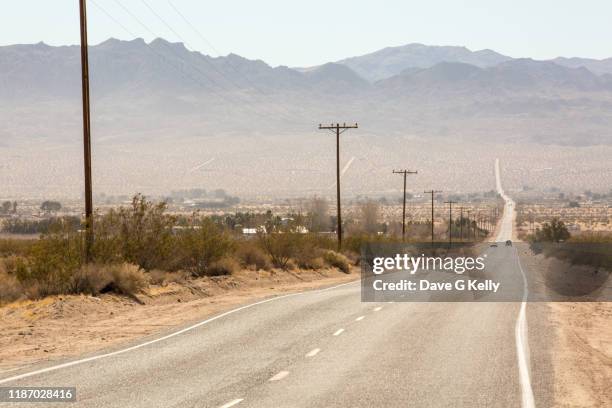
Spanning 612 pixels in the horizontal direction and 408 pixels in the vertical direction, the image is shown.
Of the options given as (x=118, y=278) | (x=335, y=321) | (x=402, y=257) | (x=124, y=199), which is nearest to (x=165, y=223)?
(x=118, y=278)

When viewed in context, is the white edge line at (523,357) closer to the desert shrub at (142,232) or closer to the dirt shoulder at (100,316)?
the dirt shoulder at (100,316)

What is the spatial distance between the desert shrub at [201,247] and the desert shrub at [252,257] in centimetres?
459

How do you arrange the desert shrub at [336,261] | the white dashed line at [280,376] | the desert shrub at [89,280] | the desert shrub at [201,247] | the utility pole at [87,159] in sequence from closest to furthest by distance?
the white dashed line at [280,376], the desert shrub at [89,280], the utility pole at [87,159], the desert shrub at [201,247], the desert shrub at [336,261]

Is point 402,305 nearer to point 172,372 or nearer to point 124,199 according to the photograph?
point 172,372

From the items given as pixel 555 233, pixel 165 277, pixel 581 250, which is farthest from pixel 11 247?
pixel 555 233

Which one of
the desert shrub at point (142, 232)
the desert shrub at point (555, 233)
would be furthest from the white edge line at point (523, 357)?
the desert shrub at point (555, 233)

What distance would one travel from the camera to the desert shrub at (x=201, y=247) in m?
36.0

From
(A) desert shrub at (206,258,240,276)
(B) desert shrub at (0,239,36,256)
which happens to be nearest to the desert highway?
(A) desert shrub at (206,258,240,276)

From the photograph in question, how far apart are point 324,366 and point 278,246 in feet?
100

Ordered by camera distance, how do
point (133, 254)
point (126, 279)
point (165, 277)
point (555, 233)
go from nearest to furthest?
point (126, 279)
point (133, 254)
point (165, 277)
point (555, 233)

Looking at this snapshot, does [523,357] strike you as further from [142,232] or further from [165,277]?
[142,232]

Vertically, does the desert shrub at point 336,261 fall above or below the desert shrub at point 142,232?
below

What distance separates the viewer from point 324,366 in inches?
587

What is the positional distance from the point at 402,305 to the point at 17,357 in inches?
506
